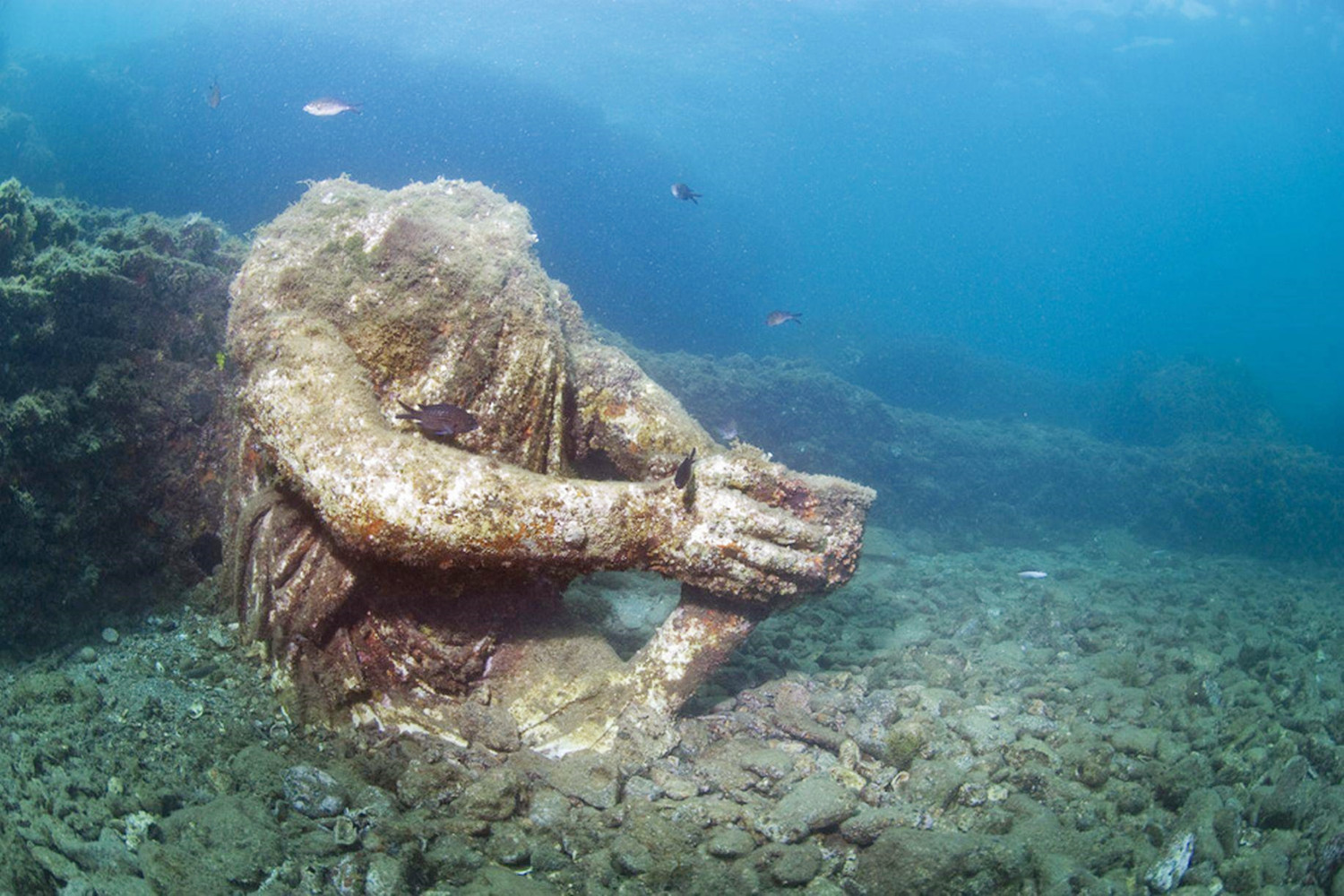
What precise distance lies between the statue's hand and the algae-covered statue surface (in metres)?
0.01

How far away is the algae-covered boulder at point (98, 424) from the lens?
3.49m

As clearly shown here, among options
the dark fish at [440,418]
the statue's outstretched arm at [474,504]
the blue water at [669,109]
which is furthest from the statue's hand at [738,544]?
the blue water at [669,109]

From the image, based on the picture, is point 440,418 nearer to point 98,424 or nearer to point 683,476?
point 683,476

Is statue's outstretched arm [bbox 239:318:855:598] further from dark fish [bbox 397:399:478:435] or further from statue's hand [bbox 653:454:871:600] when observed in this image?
dark fish [bbox 397:399:478:435]

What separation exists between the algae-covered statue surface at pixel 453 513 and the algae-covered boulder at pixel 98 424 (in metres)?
0.60

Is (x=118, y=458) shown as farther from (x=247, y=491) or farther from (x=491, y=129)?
(x=491, y=129)

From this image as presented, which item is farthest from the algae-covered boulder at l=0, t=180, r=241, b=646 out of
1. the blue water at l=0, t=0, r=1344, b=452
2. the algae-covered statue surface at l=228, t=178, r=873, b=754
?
the blue water at l=0, t=0, r=1344, b=452

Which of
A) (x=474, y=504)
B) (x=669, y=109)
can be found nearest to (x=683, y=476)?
(x=474, y=504)

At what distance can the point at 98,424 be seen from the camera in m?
3.79

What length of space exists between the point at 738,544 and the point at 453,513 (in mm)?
1419

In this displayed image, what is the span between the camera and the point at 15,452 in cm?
346

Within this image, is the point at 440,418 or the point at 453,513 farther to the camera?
the point at 440,418

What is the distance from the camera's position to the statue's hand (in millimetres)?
3443

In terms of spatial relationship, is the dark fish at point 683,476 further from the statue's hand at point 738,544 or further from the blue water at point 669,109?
the blue water at point 669,109
